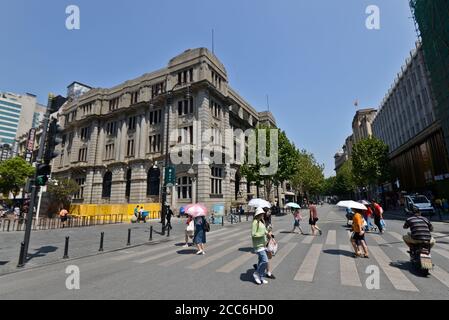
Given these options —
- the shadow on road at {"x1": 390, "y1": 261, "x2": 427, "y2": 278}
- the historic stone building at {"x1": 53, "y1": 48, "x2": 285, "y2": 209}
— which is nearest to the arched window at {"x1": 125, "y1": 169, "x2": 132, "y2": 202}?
the historic stone building at {"x1": 53, "y1": 48, "x2": 285, "y2": 209}

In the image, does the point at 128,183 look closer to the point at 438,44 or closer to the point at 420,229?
the point at 420,229

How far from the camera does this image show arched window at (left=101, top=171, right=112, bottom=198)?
37719 millimetres

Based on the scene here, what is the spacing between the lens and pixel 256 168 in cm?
3234

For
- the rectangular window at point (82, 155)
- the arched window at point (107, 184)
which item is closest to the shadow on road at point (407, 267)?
the arched window at point (107, 184)

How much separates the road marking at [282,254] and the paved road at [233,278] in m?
0.03

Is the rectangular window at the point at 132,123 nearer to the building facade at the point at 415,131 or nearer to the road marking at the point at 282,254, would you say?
the road marking at the point at 282,254

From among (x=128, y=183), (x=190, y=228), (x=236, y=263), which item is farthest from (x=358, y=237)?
(x=128, y=183)

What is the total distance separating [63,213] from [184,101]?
763 inches

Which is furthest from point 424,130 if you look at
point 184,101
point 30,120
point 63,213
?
point 30,120

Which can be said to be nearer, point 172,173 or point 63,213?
point 172,173

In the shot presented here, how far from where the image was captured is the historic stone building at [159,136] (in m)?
30.1

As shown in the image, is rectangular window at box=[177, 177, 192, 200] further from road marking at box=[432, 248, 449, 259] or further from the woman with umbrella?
road marking at box=[432, 248, 449, 259]
